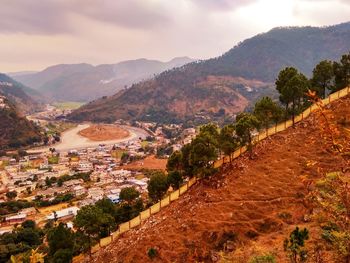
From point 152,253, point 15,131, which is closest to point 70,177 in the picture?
point 15,131

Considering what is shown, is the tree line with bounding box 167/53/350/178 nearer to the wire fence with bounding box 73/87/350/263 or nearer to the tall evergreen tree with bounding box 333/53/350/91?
the tall evergreen tree with bounding box 333/53/350/91

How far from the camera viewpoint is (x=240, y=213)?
3181 centimetres

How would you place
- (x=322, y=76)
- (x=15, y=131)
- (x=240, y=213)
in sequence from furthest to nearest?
(x=15, y=131)
(x=322, y=76)
(x=240, y=213)

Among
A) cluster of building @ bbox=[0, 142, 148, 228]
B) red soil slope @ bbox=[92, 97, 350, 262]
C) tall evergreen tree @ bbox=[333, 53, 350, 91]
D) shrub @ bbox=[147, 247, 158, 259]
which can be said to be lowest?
cluster of building @ bbox=[0, 142, 148, 228]

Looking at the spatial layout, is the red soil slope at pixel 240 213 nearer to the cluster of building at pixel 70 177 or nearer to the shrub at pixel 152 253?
the shrub at pixel 152 253

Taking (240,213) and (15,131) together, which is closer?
(240,213)

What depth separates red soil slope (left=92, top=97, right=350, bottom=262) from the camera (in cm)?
2916

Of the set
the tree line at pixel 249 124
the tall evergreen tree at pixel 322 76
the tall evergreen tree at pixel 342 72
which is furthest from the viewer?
the tall evergreen tree at pixel 322 76

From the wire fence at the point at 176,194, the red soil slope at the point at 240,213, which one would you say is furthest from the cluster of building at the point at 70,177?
the red soil slope at the point at 240,213

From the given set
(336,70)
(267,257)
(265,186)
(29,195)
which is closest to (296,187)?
(265,186)

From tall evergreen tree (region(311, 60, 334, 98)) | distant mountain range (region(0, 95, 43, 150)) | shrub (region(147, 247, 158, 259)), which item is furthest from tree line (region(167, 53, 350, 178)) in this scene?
distant mountain range (region(0, 95, 43, 150))

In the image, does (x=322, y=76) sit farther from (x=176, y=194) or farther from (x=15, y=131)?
(x=15, y=131)

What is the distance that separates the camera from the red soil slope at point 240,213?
2916 cm

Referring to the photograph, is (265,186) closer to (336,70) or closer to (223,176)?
(223,176)
